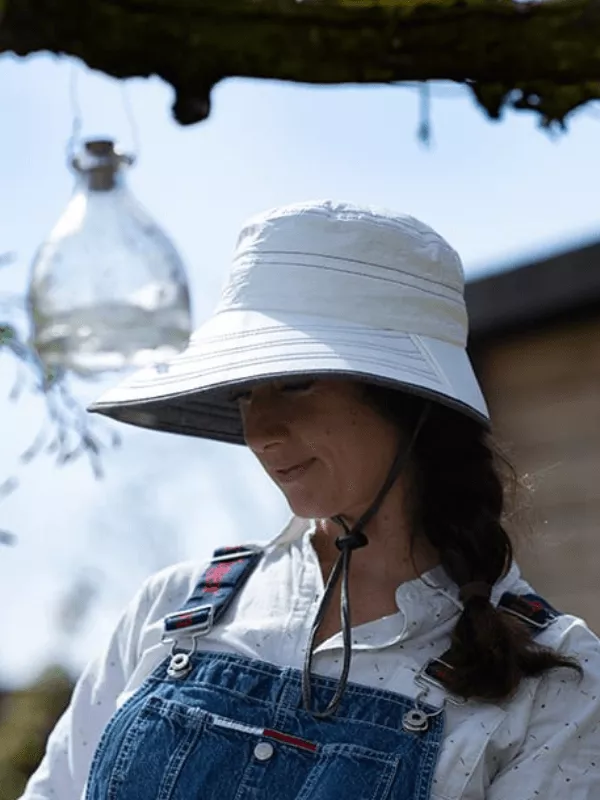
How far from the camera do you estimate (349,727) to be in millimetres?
2205

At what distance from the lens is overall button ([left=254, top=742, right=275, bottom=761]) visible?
2186mm

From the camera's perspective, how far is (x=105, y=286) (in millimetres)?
2273

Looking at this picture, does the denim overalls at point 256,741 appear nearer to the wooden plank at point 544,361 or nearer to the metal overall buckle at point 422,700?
the metal overall buckle at point 422,700

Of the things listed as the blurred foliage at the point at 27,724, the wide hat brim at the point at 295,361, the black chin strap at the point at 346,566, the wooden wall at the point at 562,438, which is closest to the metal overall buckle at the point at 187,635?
the black chin strap at the point at 346,566

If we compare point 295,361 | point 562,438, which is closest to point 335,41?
point 295,361

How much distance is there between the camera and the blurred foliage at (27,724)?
5.91 metres

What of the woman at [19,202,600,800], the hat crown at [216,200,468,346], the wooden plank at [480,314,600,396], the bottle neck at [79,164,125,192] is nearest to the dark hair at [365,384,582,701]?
the woman at [19,202,600,800]

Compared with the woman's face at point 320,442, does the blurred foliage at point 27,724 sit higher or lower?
lower

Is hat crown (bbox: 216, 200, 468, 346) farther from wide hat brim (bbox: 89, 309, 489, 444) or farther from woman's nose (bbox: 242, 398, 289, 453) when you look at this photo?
woman's nose (bbox: 242, 398, 289, 453)

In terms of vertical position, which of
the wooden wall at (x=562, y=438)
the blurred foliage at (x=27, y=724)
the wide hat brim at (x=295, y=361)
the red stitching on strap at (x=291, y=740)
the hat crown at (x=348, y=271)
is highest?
the hat crown at (x=348, y=271)

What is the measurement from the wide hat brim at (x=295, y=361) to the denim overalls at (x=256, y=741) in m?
0.37

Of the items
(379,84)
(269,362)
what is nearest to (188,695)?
(269,362)

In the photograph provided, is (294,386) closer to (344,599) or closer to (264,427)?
(264,427)

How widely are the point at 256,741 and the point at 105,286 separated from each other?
62 cm
